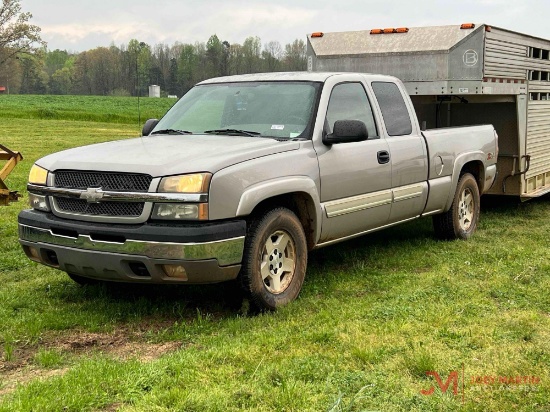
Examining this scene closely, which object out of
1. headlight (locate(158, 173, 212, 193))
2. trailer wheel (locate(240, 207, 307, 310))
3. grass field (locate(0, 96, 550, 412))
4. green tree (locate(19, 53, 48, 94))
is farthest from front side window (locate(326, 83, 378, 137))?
green tree (locate(19, 53, 48, 94))

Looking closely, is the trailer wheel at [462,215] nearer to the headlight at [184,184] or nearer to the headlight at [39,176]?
the headlight at [184,184]

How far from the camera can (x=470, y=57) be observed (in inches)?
344

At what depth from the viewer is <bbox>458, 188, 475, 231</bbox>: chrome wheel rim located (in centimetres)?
805

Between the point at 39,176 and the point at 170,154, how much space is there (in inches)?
41.7

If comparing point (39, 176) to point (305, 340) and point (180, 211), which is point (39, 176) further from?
point (305, 340)

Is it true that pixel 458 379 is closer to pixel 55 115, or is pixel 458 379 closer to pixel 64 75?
pixel 55 115

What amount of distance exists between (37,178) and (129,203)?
3.16ft

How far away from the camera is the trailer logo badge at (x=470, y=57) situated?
8.73m

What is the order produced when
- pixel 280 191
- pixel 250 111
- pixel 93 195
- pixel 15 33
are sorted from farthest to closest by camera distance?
1. pixel 15 33
2. pixel 250 111
3. pixel 280 191
4. pixel 93 195

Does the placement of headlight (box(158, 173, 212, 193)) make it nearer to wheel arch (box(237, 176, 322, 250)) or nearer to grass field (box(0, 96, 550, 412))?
wheel arch (box(237, 176, 322, 250))

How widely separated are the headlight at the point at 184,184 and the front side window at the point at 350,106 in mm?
1579

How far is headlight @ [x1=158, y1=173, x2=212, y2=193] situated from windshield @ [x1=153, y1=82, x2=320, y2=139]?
1.18 m

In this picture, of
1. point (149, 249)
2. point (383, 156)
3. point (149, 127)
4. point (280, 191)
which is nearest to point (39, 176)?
point (149, 249)

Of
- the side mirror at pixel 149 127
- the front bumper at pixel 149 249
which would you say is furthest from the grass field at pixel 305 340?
the side mirror at pixel 149 127
